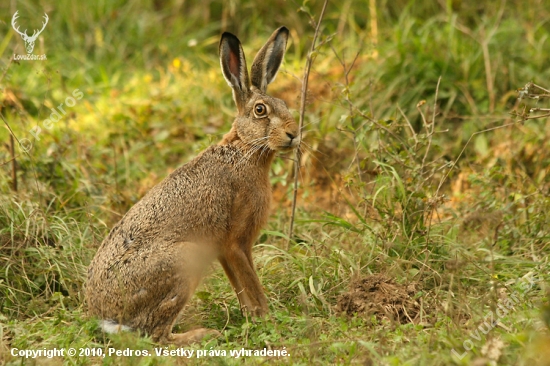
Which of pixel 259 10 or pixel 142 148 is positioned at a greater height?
pixel 259 10

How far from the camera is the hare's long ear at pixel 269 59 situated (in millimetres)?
6660

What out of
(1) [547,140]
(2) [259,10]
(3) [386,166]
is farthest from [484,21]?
(3) [386,166]

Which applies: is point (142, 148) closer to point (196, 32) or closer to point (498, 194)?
point (196, 32)

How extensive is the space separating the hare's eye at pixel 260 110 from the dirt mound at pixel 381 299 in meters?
1.59

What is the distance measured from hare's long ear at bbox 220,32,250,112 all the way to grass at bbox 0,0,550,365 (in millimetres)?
567

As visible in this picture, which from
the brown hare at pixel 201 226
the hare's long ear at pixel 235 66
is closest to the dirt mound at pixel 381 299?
the brown hare at pixel 201 226

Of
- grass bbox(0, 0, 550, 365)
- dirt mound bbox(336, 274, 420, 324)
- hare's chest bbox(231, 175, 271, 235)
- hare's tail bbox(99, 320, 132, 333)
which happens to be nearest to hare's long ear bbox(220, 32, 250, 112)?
grass bbox(0, 0, 550, 365)

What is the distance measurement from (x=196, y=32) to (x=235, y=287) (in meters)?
6.99

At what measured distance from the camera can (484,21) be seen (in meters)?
10.5

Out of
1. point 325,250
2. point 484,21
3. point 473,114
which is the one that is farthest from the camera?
point 484,21
